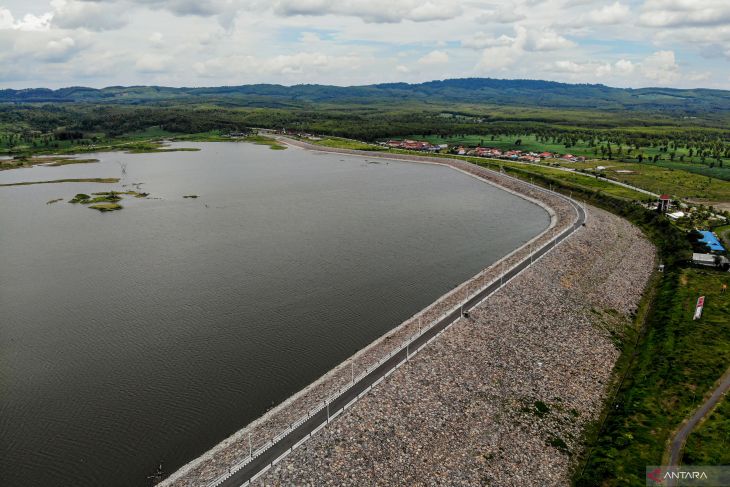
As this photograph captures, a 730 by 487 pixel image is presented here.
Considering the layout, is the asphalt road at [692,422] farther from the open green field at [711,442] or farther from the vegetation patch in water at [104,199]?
the vegetation patch in water at [104,199]

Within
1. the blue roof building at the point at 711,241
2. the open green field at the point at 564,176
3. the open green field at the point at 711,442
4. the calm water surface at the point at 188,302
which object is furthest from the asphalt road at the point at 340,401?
the open green field at the point at 564,176

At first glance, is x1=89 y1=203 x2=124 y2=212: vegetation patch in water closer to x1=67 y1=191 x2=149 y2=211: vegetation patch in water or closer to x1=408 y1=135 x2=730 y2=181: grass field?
x1=67 y1=191 x2=149 y2=211: vegetation patch in water

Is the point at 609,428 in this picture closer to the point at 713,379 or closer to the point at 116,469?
the point at 713,379

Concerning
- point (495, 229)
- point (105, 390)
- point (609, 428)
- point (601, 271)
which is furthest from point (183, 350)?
point (495, 229)

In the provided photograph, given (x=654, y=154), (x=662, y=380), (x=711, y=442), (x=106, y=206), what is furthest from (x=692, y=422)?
(x=654, y=154)

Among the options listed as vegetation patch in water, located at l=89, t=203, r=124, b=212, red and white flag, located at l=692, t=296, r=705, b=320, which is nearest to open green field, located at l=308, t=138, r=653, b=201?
red and white flag, located at l=692, t=296, r=705, b=320

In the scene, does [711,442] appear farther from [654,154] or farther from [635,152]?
[635,152]
